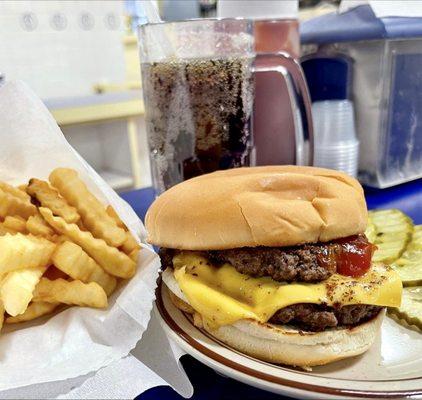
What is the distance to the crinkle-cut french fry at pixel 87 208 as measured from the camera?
1.13 meters

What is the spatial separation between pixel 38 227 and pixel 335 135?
1.26m

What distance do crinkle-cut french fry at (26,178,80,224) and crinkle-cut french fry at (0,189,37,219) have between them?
34 mm

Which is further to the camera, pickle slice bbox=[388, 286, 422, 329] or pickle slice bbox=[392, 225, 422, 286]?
pickle slice bbox=[392, 225, 422, 286]

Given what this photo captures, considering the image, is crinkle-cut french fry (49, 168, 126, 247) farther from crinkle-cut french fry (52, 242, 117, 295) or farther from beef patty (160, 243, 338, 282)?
beef patty (160, 243, 338, 282)

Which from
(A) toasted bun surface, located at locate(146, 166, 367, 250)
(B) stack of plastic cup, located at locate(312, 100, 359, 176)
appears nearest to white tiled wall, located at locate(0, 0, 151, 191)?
(B) stack of plastic cup, located at locate(312, 100, 359, 176)

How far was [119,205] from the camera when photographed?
128cm

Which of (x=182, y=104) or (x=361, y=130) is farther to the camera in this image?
(x=361, y=130)

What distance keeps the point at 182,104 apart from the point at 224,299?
2.51 feet

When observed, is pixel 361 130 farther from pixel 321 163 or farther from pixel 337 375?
pixel 337 375


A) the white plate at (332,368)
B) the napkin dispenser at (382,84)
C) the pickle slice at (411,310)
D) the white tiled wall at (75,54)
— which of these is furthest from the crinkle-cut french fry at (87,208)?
the white tiled wall at (75,54)

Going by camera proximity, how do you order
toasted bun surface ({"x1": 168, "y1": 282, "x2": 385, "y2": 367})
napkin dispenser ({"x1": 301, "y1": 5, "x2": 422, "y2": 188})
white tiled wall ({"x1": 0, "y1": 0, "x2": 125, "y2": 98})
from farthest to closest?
white tiled wall ({"x1": 0, "y1": 0, "x2": 125, "y2": 98})
napkin dispenser ({"x1": 301, "y1": 5, "x2": 422, "y2": 188})
toasted bun surface ({"x1": 168, "y1": 282, "x2": 385, "y2": 367})

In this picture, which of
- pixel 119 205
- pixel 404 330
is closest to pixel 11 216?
pixel 119 205

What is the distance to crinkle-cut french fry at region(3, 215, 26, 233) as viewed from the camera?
108 centimetres

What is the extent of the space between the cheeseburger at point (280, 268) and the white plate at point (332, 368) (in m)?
0.03
